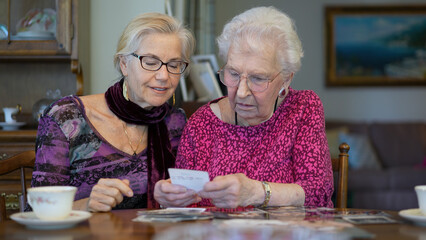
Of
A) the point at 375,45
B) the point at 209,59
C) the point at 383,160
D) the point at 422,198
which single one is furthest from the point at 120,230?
the point at 375,45

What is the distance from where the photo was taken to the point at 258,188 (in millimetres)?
1492

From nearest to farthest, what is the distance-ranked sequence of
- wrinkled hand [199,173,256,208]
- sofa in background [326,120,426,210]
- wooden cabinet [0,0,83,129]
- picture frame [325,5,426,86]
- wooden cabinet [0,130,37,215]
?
1. wrinkled hand [199,173,256,208]
2. wooden cabinet [0,130,37,215]
3. wooden cabinet [0,0,83,129]
4. sofa in background [326,120,426,210]
5. picture frame [325,5,426,86]

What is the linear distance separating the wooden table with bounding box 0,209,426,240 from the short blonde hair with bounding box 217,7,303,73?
72 cm

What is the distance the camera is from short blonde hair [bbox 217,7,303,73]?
1743 millimetres

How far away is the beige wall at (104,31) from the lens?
311 cm

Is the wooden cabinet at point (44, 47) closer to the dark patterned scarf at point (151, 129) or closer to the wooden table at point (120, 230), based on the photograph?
the dark patterned scarf at point (151, 129)

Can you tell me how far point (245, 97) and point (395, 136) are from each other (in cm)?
476

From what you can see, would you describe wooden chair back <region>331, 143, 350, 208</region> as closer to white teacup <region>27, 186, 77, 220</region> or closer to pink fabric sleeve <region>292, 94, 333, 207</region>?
pink fabric sleeve <region>292, 94, 333, 207</region>

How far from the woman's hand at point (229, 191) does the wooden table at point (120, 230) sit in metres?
0.16

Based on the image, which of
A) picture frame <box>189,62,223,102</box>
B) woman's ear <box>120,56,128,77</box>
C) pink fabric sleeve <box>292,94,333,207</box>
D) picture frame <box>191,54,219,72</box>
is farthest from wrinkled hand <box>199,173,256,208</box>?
picture frame <box>191,54,219,72</box>

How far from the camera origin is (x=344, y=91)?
671 centimetres

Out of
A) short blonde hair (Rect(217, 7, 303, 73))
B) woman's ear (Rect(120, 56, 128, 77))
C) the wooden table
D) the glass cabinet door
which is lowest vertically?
the wooden table

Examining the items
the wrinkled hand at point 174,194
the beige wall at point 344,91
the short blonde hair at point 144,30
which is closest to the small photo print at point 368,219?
the wrinkled hand at point 174,194

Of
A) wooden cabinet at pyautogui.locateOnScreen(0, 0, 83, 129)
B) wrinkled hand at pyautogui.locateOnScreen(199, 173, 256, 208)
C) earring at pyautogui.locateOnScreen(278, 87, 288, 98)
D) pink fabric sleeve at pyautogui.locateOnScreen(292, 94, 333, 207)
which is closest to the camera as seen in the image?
wrinkled hand at pyautogui.locateOnScreen(199, 173, 256, 208)
